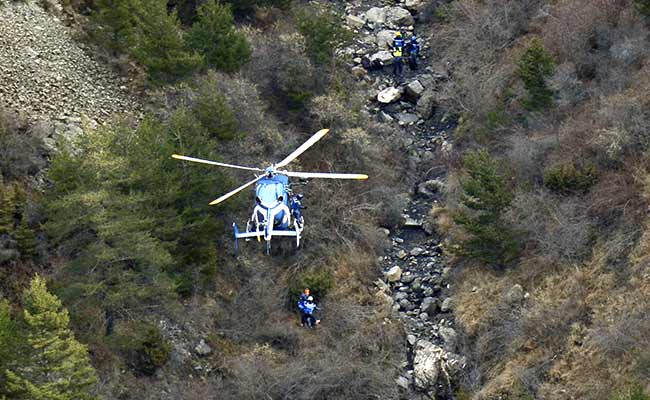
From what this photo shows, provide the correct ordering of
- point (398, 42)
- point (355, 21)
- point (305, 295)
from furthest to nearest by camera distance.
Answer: point (355, 21)
point (398, 42)
point (305, 295)

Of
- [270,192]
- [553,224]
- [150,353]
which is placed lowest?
[150,353]

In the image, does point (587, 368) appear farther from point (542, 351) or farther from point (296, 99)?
point (296, 99)

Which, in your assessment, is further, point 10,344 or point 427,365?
point 427,365

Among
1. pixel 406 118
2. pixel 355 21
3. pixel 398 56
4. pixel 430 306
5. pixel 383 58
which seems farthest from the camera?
pixel 355 21

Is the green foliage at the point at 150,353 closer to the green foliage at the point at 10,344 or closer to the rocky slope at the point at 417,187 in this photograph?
the green foliage at the point at 10,344

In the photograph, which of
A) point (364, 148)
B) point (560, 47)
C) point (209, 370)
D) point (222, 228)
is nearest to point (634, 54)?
point (560, 47)

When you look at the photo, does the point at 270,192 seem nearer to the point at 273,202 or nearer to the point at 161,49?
the point at 273,202

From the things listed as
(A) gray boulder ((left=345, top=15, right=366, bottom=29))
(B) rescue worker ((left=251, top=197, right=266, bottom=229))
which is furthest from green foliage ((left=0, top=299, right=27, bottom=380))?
(A) gray boulder ((left=345, top=15, right=366, bottom=29))

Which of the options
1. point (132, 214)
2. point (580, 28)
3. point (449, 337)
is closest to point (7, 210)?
point (132, 214)
